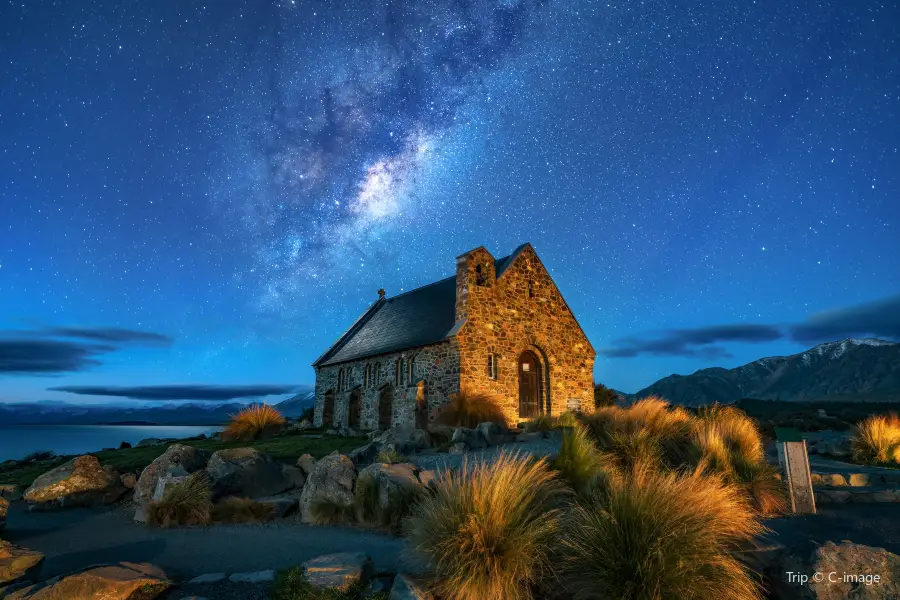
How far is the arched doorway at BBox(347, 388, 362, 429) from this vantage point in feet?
92.9

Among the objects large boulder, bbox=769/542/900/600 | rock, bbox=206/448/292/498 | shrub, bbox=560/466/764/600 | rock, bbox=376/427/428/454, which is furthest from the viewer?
rock, bbox=376/427/428/454

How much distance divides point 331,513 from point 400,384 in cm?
1473

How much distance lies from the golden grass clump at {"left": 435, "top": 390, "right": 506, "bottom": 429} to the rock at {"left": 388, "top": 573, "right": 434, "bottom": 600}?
12.9 meters

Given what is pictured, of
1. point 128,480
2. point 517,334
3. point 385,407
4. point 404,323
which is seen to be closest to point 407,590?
point 128,480

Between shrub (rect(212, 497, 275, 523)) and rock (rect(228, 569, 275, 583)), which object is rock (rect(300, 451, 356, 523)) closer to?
shrub (rect(212, 497, 275, 523))

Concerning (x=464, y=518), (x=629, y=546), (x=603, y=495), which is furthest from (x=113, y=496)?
(x=629, y=546)

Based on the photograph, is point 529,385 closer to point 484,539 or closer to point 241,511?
point 241,511

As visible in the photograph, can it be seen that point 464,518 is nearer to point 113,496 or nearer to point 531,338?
point 113,496

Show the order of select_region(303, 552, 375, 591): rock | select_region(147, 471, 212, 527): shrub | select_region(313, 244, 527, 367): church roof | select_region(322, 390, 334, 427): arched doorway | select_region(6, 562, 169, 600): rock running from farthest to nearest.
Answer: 1. select_region(322, 390, 334, 427): arched doorway
2. select_region(313, 244, 527, 367): church roof
3. select_region(147, 471, 212, 527): shrub
4. select_region(303, 552, 375, 591): rock
5. select_region(6, 562, 169, 600): rock

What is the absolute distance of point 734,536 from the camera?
6.54 m

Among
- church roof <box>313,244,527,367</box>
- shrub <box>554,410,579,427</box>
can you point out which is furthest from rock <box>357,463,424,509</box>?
church roof <box>313,244,527,367</box>

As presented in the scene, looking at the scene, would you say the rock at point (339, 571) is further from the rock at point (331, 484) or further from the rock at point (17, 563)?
the rock at point (17, 563)

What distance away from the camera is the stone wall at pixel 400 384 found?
2180cm

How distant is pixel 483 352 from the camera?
22.0 metres
